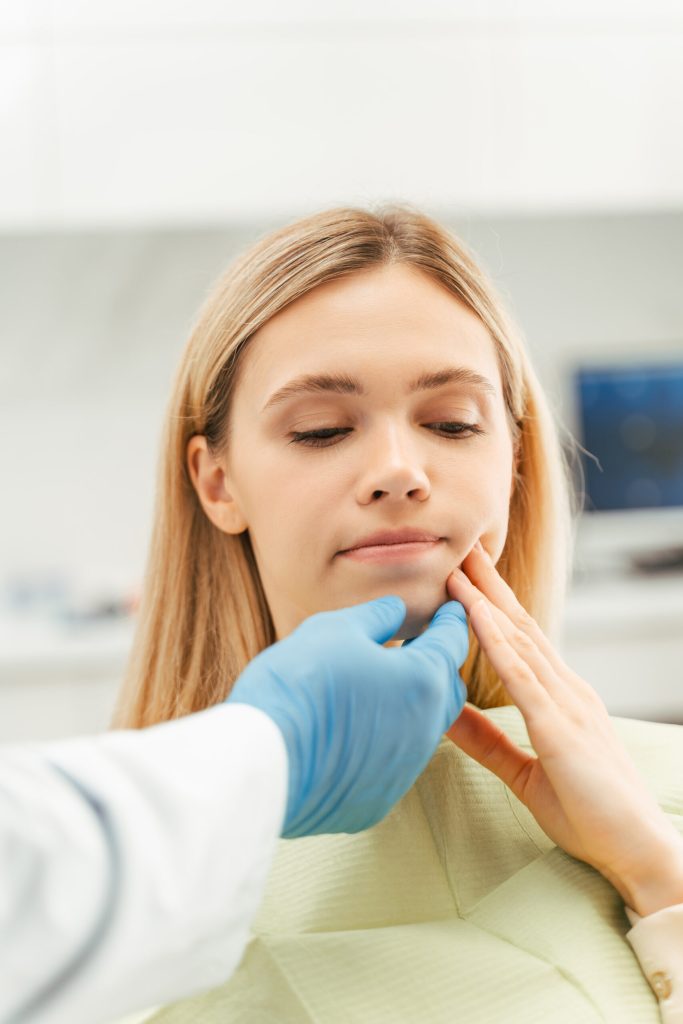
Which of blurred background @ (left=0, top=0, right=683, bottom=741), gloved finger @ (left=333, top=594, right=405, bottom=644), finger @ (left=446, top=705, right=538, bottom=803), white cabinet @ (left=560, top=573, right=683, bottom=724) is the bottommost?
white cabinet @ (left=560, top=573, right=683, bottom=724)

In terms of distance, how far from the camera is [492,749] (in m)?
0.86

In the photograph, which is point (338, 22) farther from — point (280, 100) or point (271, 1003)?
point (271, 1003)

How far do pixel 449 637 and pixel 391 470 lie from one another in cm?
15

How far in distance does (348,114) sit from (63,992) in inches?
110

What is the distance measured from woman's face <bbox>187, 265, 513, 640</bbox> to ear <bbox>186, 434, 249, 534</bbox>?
0.24ft

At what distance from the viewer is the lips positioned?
2.83 ft

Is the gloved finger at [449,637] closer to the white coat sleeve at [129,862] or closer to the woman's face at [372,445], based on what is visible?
the woman's face at [372,445]

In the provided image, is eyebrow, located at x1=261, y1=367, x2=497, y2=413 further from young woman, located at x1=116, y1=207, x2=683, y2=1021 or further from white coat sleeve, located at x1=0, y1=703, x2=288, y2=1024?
A: white coat sleeve, located at x1=0, y1=703, x2=288, y2=1024

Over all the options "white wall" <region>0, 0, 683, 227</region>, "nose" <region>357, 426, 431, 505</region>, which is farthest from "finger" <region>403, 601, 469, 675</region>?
"white wall" <region>0, 0, 683, 227</region>

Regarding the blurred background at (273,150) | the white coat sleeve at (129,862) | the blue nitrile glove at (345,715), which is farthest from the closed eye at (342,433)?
the blurred background at (273,150)

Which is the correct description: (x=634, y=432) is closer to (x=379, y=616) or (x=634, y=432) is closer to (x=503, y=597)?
(x=503, y=597)

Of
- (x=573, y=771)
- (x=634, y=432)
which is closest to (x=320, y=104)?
(x=634, y=432)

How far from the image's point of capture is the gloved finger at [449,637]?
0.74 m

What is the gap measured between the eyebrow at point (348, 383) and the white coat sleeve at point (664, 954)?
46 cm
